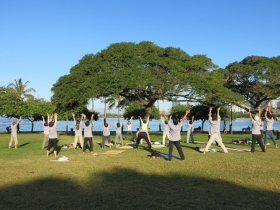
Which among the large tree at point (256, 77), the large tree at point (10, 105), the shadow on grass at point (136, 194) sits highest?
the large tree at point (256, 77)

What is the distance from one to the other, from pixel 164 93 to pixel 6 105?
80.5ft

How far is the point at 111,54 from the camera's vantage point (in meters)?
27.0

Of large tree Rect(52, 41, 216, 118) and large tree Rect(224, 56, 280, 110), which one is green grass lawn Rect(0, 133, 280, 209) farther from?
large tree Rect(224, 56, 280, 110)

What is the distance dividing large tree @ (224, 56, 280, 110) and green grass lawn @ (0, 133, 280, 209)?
2376 cm

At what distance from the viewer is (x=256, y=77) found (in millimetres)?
34531

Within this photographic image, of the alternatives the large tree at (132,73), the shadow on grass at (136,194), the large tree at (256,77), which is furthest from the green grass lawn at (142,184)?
the large tree at (256,77)

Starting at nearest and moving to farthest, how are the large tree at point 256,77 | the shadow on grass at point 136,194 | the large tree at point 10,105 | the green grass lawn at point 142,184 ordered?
the shadow on grass at point 136,194
the green grass lawn at point 142,184
the large tree at point 256,77
the large tree at point 10,105

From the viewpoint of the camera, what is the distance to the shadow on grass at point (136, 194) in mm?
6191

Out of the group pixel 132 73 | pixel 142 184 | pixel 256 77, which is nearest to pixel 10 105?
pixel 132 73

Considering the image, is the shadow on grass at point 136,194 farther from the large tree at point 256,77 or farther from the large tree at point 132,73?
Answer: the large tree at point 256,77

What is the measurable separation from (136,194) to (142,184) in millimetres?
1057

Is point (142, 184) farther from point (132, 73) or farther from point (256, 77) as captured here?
point (256, 77)

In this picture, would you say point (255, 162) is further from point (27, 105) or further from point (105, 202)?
point (27, 105)

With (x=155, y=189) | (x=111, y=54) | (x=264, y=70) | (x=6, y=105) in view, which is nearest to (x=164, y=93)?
(x=111, y=54)
